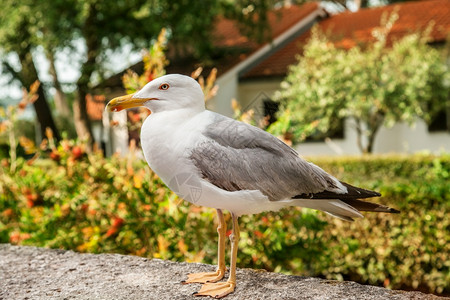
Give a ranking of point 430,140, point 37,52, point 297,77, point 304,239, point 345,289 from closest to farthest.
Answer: point 345,289 < point 304,239 < point 297,77 < point 430,140 < point 37,52

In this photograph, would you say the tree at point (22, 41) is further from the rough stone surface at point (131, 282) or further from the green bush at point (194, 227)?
the rough stone surface at point (131, 282)

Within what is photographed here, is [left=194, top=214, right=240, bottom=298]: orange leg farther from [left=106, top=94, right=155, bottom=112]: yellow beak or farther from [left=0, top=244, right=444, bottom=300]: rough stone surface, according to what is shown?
[left=106, top=94, right=155, bottom=112]: yellow beak

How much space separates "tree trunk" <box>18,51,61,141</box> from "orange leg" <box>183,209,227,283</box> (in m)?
13.3

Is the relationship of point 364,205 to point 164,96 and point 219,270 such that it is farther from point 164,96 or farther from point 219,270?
point 164,96

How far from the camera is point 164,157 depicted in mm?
2320

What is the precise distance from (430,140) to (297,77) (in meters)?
4.67

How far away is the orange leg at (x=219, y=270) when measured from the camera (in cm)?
271

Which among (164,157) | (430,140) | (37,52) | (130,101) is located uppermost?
(37,52)

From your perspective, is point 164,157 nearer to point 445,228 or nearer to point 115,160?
point 115,160

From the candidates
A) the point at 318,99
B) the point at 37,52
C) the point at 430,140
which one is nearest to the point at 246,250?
the point at 318,99

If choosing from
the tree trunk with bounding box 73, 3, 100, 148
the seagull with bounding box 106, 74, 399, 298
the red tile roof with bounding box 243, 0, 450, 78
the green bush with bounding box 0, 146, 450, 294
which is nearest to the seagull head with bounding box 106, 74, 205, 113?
the seagull with bounding box 106, 74, 399, 298

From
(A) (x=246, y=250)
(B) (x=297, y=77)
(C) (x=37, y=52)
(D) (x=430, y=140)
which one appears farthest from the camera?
(C) (x=37, y=52)

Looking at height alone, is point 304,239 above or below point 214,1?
below

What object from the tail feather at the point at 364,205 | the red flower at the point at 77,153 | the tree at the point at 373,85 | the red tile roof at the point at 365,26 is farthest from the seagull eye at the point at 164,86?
the red tile roof at the point at 365,26
